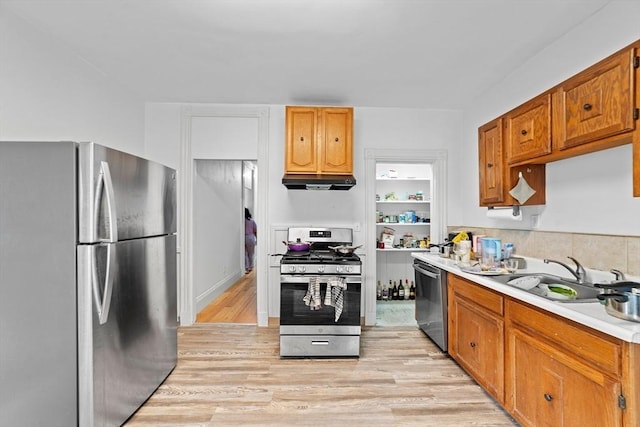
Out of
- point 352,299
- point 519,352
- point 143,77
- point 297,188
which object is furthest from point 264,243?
point 519,352

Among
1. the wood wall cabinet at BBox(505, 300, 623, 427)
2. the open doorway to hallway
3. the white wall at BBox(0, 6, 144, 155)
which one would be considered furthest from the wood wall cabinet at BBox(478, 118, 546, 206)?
the white wall at BBox(0, 6, 144, 155)

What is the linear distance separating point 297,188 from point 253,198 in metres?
4.31

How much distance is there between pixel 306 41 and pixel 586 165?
2132 mm

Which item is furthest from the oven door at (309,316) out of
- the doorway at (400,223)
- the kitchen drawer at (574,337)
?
the doorway at (400,223)

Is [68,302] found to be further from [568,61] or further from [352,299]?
[568,61]

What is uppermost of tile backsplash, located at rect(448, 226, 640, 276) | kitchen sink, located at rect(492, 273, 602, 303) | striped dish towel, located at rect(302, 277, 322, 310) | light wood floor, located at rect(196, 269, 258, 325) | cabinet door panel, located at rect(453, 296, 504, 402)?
tile backsplash, located at rect(448, 226, 640, 276)

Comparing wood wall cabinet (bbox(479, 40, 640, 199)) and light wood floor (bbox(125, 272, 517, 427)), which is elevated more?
wood wall cabinet (bbox(479, 40, 640, 199))

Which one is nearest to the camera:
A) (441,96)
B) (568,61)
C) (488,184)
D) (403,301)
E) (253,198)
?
(568,61)

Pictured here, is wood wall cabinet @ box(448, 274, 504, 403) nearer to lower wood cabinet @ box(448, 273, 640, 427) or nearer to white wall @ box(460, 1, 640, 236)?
lower wood cabinet @ box(448, 273, 640, 427)

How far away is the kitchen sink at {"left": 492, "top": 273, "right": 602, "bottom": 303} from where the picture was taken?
5.94 ft

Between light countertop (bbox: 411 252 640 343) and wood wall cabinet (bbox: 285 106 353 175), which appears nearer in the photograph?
light countertop (bbox: 411 252 640 343)

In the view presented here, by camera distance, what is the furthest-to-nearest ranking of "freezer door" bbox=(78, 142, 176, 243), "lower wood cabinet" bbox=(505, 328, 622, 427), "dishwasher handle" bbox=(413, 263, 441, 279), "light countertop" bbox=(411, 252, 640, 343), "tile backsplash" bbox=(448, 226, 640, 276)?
"dishwasher handle" bbox=(413, 263, 441, 279) < "tile backsplash" bbox=(448, 226, 640, 276) < "freezer door" bbox=(78, 142, 176, 243) < "lower wood cabinet" bbox=(505, 328, 622, 427) < "light countertop" bbox=(411, 252, 640, 343)

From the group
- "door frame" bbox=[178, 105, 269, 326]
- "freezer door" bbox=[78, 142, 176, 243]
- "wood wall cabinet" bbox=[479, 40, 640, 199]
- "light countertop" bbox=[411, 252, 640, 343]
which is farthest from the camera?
"door frame" bbox=[178, 105, 269, 326]

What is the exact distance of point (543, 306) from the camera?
1.67 metres
